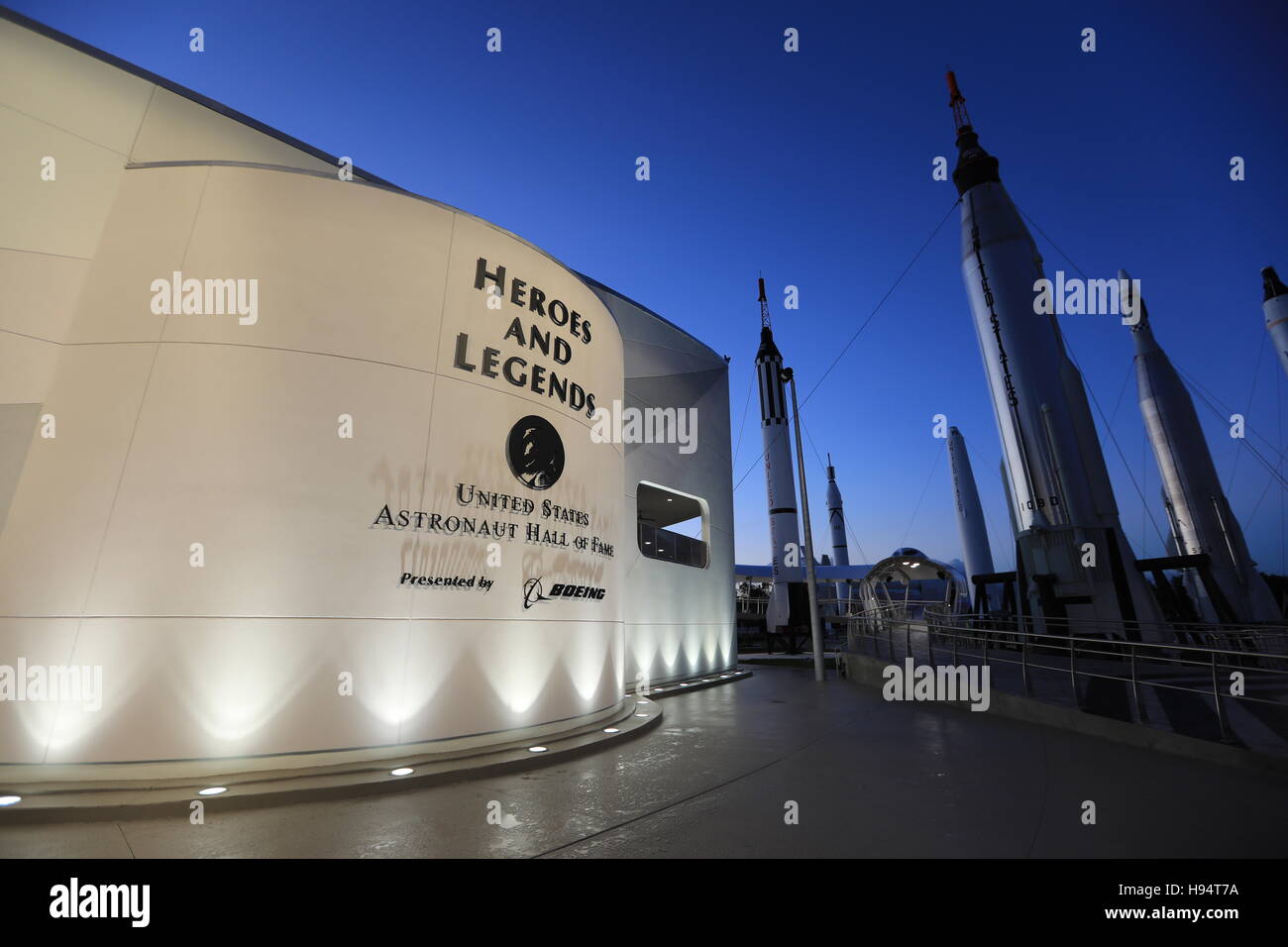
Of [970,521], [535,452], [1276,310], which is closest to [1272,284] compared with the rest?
[1276,310]

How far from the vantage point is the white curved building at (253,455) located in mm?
4984

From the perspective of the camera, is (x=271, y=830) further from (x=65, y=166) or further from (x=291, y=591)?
(x=65, y=166)

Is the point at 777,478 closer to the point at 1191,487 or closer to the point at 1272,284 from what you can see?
the point at 1191,487

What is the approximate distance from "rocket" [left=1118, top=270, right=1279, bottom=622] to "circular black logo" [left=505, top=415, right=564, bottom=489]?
25476 millimetres

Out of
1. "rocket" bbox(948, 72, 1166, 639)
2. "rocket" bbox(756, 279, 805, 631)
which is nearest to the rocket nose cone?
"rocket" bbox(948, 72, 1166, 639)

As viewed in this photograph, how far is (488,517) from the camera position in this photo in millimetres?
6695

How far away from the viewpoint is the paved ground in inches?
138

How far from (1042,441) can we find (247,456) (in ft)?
71.5

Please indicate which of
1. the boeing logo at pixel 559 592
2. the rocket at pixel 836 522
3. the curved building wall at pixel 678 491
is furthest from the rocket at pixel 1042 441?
the rocket at pixel 836 522

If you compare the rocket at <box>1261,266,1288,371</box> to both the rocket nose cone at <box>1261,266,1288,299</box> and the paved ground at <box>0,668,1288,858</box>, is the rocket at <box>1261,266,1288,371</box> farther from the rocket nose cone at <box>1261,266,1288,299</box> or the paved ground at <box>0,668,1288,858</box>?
the paved ground at <box>0,668,1288,858</box>

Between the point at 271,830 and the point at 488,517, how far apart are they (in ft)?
11.5

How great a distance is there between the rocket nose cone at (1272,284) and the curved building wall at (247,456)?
3228 centimetres

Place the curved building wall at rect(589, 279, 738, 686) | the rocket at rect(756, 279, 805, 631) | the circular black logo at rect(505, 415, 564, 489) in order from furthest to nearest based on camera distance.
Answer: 1. the rocket at rect(756, 279, 805, 631)
2. the curved building wall at rect(589, 279, 738, 686)
3. the circular black logo at rect(505, 415, 564, 489)

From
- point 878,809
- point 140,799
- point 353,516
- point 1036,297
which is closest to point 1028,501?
point 1036,297
